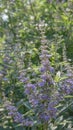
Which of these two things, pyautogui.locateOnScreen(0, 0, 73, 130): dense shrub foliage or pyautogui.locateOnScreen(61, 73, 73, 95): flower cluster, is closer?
pyautogui.locateOnScreen(0, 0, 73, 130): dense shrub foliage

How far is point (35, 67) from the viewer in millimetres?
3652

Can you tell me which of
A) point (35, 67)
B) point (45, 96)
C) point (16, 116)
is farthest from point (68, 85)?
point (16, 116)

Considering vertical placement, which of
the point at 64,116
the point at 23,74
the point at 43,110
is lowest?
the point at 64,116

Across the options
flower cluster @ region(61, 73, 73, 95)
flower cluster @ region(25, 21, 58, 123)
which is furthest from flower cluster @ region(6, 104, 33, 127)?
flower cluster @ region(61, 73, 73, 95)

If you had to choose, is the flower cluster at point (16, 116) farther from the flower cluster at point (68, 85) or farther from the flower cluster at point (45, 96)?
the flower cluster at point (68, 85)

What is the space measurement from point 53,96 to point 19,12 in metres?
2.28

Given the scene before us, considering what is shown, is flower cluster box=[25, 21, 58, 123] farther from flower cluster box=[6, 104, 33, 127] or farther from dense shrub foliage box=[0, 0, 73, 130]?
flower cluster box=[6, 104, 33, 127]

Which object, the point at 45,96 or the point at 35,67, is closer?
the point at 45,96

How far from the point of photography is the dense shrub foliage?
3273 mm

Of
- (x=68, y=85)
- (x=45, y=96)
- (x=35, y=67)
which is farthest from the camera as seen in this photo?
(x=35, y=67)

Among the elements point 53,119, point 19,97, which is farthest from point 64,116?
point 19,97

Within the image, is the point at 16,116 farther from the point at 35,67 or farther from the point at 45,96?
the point at 35,67

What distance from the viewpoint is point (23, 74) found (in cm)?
334

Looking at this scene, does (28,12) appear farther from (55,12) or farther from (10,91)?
(10,91)
